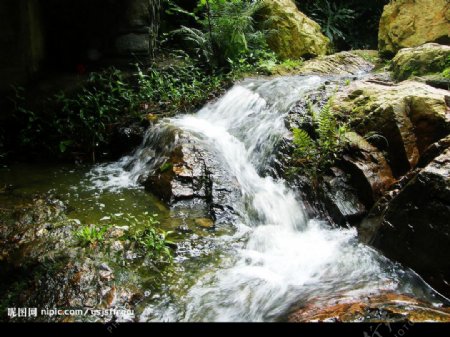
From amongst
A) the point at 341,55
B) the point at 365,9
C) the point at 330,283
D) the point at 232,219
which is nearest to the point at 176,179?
the point at 232,219

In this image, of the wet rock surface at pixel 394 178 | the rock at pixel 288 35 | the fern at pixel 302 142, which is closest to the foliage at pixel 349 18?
the rock at pixel 288 35

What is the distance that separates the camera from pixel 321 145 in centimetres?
500

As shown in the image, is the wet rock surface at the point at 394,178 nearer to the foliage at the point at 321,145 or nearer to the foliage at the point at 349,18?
the foliage at the point at 321,145

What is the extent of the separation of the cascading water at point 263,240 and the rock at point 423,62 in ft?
5.93

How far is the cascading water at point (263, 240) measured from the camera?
3.07 metres

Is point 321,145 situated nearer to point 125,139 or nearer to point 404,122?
point 404,122

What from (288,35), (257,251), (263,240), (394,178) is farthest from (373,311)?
(288,35)

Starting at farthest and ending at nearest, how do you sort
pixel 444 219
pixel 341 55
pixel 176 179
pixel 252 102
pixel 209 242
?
pixel 341 55 < pixel 252 102 < pixel 176 179 < pixel 209 242 < pixel 444 219

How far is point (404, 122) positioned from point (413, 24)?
19.5 feet

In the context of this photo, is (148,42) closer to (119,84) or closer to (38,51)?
(119,84)

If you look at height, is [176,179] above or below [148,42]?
below

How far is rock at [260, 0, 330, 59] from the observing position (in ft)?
33.1

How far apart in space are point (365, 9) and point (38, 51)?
11523 mm
